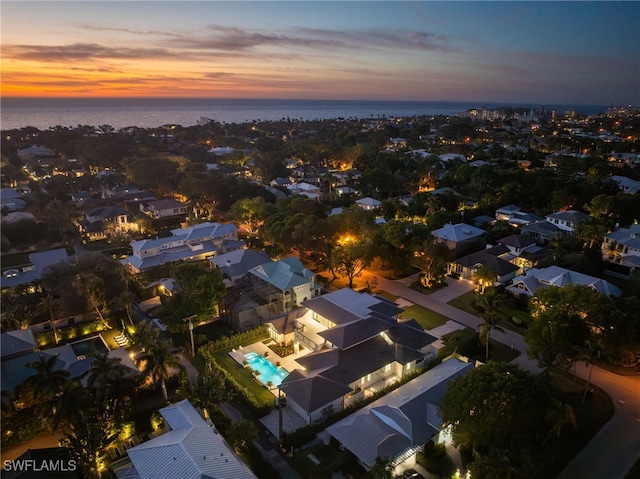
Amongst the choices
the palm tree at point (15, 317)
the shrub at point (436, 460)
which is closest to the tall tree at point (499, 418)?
the shrub at point (436, 460)

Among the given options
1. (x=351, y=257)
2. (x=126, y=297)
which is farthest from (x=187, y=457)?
(x=351, y=257)

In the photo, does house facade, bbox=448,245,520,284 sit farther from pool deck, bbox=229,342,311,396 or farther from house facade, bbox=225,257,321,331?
pool deck, bbox=229,342,311,396

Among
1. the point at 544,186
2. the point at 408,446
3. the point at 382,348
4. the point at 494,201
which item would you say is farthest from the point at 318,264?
the point at 544,186

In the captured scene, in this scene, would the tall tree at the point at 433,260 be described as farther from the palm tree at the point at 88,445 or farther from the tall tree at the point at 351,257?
the palm tree at the point at 88,445

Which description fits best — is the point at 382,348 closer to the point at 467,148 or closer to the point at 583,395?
the point at 583,395

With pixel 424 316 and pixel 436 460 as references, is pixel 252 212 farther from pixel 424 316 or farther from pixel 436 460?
pixel 436 460

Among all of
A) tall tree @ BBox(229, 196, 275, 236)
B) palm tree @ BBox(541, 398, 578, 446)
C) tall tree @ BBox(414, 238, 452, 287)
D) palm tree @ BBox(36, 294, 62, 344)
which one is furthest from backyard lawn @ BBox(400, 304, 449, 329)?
A: palm tree @ BBox(36, 294, 62, 344)
